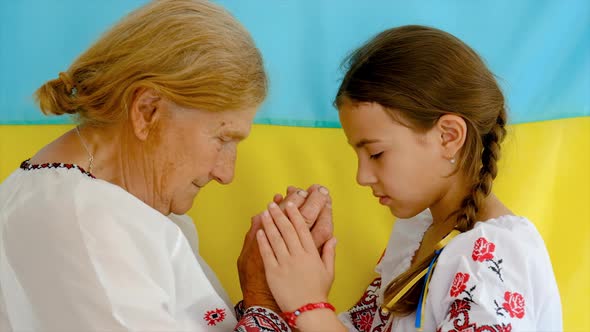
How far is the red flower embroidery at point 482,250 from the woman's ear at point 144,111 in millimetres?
593

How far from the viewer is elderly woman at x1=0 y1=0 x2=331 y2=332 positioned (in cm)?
122

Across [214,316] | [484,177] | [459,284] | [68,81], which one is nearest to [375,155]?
[484,177]

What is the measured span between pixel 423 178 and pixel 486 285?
0.91 ft

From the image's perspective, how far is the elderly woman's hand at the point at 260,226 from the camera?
153 cm

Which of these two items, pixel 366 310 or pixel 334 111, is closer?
pixel 366 310

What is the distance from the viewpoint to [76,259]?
1.21 m

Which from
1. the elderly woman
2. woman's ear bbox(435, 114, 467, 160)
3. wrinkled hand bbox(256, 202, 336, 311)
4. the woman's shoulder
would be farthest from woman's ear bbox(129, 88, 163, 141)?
woman's ear bbox(435, 114, 467, 160)

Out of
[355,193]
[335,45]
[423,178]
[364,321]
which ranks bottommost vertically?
[364,321]

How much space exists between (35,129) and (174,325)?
1011mm

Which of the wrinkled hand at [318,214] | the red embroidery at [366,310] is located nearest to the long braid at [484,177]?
the wrinkled hand at [318,214]

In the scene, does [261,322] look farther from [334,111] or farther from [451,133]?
[334,111]

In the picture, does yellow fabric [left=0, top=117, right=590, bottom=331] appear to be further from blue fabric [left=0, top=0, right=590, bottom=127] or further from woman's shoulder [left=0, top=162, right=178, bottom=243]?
woman's shoulder [left=0, top=162, right=178, bottom=243]

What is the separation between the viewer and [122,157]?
138 centimetres

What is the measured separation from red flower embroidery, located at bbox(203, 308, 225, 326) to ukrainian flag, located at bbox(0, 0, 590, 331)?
0.45 metres
